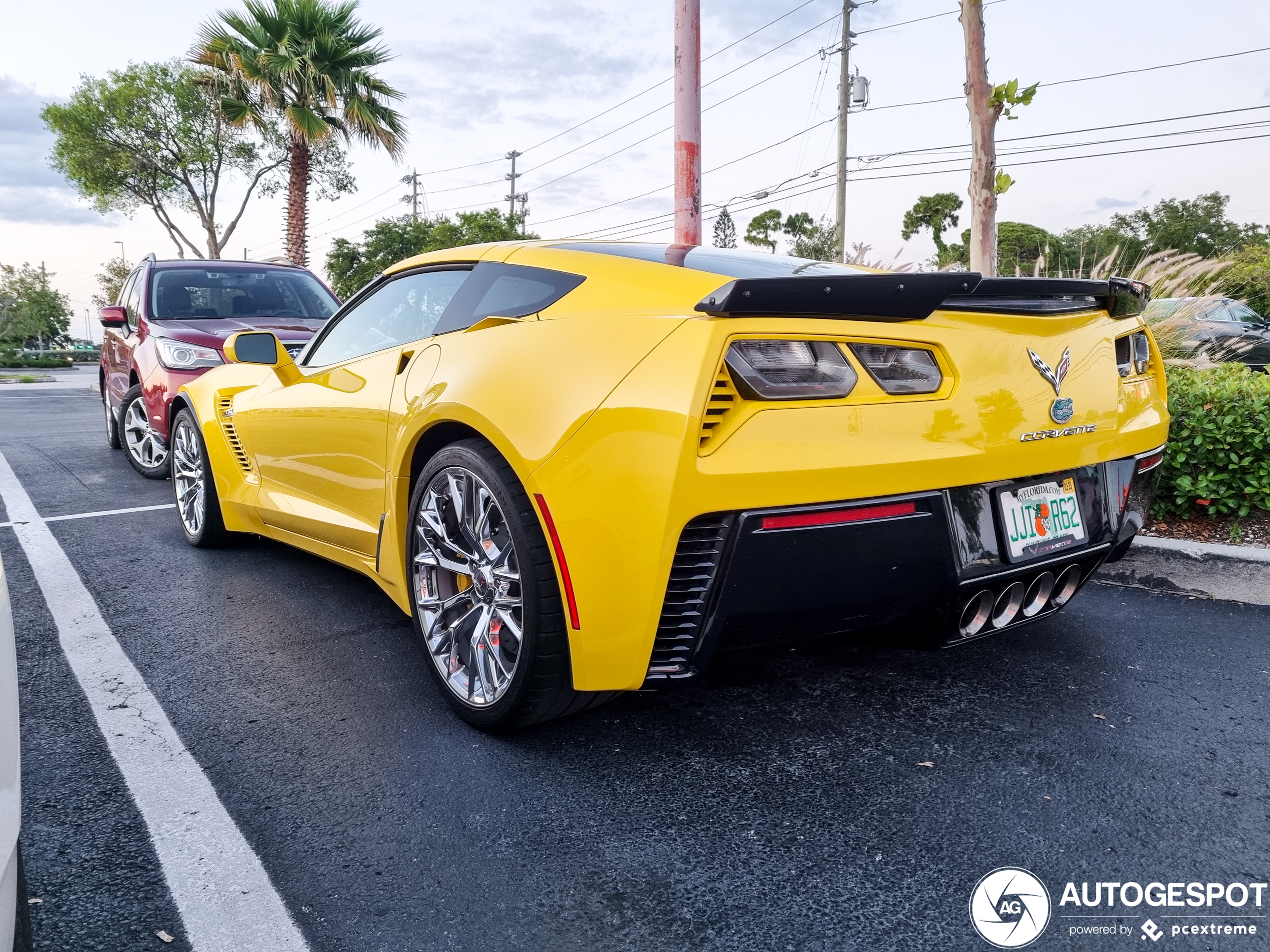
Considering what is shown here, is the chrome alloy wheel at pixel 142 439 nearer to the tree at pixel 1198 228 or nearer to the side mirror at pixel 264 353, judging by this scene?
the side mirror at pixel 264 353

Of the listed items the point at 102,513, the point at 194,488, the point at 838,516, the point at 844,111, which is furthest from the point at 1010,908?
the point at 844,111

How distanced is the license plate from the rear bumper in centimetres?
2

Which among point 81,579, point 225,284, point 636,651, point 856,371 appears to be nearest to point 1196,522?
point 856,371

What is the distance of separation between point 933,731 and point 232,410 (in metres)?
3.42

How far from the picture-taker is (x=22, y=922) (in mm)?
1338

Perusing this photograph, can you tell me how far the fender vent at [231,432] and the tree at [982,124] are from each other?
473 cm

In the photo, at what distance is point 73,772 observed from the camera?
2.33 meters

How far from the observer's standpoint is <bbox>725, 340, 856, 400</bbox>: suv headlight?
6.63ft

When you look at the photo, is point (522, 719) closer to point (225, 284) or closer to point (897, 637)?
point (897, 637)

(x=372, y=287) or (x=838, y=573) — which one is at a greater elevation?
(x=372, y=287)

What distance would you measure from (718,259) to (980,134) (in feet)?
15.0

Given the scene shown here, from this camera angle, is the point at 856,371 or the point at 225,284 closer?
the point at 856,371

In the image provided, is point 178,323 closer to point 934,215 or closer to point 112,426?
point 112,426

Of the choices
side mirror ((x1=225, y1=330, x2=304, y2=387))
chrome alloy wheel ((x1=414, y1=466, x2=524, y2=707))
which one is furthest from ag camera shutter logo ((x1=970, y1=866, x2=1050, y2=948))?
side mirror ((x1=225, y1=330, x2=304, y2=387))
